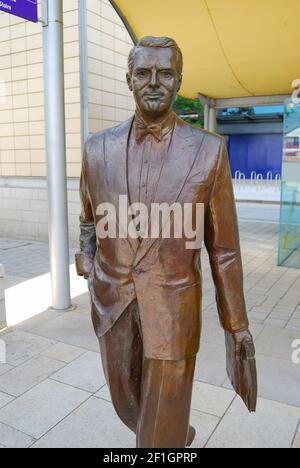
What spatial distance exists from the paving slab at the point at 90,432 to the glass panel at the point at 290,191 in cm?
517

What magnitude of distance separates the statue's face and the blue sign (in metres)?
3.58

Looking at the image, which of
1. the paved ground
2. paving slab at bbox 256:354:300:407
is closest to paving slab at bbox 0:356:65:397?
Answer: the paved ground

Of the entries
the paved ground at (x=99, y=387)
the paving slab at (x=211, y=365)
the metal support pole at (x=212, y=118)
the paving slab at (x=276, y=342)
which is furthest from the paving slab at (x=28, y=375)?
the metal support pole at (x=212, y=118)

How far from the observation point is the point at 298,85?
25.3 feet

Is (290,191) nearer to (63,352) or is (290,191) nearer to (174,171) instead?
(63,352)

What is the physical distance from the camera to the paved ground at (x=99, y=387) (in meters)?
2.85

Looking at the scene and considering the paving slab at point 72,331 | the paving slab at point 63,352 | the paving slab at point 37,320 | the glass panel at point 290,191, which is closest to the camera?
the paving slab at point 63,352

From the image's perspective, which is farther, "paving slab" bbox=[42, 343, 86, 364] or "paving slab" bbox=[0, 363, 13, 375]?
"paving slab" bbox=[42, 343, 86, 364]

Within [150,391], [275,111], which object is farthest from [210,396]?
[275,111]

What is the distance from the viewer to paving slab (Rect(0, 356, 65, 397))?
347cm

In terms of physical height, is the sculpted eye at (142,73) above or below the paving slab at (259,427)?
above

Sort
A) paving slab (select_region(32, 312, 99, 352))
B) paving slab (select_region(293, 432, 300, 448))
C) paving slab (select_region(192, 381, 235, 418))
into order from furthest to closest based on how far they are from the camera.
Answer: paving slab (select_region(32, 312, 99, 352)), paving slab (select_region(192, 381, 235, 418)), paving slab (select_region(293, 432, 300, 448))

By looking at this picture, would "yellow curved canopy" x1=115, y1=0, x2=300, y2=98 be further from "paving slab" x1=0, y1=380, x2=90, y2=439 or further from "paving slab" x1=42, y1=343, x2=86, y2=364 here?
"paving slab" x1=0, y1=380, x2=90, y2=439

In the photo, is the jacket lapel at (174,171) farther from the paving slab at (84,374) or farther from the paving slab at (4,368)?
the paving slab at (4,368)
